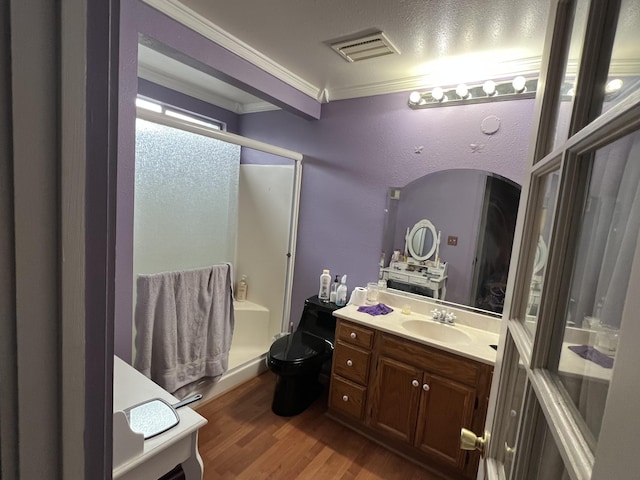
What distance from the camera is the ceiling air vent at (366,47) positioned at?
1755 mm

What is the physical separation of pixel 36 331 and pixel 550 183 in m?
0.87

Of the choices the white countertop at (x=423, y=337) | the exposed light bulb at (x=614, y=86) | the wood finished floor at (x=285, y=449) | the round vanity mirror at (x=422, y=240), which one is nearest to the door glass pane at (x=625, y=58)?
the exposed light bulb at (x=614, y=86)

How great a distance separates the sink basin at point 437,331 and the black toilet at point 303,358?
58 centimetres

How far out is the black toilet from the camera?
2129 millimetres

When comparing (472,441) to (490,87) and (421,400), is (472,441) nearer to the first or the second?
(421,400)

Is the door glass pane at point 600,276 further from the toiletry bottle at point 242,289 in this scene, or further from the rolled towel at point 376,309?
the toiletry bottle at point 242,289

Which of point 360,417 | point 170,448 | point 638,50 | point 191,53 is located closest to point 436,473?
point 360,417

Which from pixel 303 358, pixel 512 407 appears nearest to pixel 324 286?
pixel 303 358

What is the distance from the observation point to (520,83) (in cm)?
182

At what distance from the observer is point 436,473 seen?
1.86 meters

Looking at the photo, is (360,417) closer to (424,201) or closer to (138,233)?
(424,201)

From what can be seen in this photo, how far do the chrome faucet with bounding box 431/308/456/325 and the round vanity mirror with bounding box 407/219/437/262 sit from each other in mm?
378

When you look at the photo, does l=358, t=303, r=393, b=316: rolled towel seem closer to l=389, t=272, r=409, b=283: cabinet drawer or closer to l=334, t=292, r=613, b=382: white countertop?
l=334, t=292, r=613, b=382: white countertop

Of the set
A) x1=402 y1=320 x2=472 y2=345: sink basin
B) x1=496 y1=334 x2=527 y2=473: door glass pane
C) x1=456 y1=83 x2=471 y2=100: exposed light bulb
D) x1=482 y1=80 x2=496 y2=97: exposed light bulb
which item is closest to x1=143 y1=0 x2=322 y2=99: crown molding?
x1=456 y1=83 x2=471 y2=100: exposed light bulb
